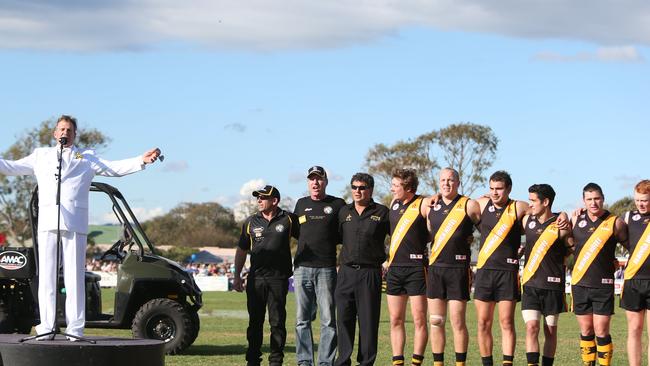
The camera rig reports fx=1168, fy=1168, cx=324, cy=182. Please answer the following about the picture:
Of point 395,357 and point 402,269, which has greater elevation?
point 402,269

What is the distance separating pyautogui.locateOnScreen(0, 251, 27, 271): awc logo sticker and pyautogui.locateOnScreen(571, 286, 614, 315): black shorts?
23.4 feet

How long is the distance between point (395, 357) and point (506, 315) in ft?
3.96

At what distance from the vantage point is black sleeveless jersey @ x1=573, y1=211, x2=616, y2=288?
11750 millimetres

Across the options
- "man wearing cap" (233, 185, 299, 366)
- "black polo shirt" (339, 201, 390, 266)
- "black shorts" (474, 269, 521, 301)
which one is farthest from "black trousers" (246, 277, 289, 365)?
"black shorts" (474, 269, 521, 301)

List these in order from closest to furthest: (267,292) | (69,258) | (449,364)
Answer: (69,258)
(267,292)
(449,364)

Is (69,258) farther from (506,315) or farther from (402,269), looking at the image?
(506,315)

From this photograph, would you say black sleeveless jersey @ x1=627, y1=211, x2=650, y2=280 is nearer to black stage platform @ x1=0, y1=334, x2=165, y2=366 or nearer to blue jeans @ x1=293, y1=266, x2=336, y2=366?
blue jeans @ x1=293, y1=266, x2=336, y2=366

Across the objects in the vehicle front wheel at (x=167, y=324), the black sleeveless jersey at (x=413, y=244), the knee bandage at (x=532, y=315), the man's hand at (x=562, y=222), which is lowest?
the vehicle front wheel at (x=167, y=324)

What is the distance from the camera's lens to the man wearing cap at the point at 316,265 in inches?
491

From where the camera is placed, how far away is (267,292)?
42.4 ft

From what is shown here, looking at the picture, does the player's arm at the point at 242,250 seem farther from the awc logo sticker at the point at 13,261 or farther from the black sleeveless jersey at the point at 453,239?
the awc logo sticker at the point at 13,261

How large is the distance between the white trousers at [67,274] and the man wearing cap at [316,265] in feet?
9.44

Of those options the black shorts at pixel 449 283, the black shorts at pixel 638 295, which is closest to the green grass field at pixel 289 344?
the black shorts at pixel 449 283

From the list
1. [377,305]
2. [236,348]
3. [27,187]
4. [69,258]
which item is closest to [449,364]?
[377,305]
